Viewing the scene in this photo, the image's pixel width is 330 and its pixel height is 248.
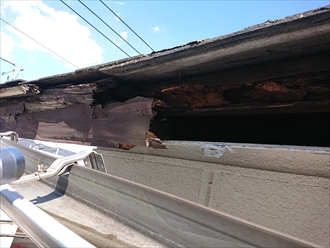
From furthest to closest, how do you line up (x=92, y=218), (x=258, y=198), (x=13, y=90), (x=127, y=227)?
(x=13, y=90) → (x=258, y=198) → (x=92, y=218) → (x=127, y=227)

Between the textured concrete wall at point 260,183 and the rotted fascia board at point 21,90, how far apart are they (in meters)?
1.36

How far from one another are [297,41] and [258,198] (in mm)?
1253

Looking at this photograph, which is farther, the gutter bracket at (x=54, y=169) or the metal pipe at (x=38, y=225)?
the gutter bracket at (x=54, y=169)

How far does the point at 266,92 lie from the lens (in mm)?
1205

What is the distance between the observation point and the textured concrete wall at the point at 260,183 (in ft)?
4.98

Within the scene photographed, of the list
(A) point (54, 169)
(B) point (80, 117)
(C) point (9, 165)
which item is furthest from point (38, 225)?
(B) point (80, 117)

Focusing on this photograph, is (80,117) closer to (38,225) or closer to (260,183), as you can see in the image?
(38,225)

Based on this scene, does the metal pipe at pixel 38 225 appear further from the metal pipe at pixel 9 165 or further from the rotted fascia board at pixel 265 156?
the rotted fascia board at pixel 265 156

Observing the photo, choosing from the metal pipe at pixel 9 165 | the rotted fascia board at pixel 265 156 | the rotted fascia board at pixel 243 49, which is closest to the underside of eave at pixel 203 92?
the rotted fascia board at pixel 243 49

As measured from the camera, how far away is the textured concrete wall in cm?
152

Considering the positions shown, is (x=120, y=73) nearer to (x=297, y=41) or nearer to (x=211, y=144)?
(x=211, y=144)

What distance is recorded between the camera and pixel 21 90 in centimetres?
230

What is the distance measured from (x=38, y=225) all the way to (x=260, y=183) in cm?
151

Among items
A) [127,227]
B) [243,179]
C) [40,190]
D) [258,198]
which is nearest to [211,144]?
[243,179]
